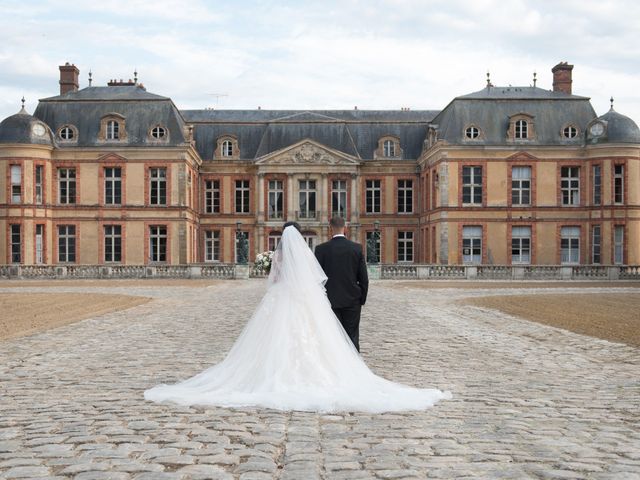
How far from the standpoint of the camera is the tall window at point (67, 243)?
5103 centimetres

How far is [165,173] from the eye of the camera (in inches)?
1998

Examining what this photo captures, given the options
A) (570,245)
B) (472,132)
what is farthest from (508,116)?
(570,245)

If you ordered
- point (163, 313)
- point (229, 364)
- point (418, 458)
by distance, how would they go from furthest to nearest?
point (163, 313) < point (229, 364) < point (418, 458)

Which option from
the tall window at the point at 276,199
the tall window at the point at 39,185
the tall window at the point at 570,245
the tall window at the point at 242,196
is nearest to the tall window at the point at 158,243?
the tall window at the point at 39,185

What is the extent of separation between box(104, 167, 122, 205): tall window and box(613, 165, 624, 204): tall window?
29.0m

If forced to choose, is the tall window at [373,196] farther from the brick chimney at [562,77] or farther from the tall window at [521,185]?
the brick chimney at [562,77]

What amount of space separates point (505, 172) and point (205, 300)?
93.6ft

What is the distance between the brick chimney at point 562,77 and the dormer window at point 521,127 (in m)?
6.98

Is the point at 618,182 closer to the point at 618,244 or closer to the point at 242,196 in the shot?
the point at 618,244

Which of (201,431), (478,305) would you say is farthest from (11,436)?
(478,305)

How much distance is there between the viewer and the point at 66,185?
5081cm

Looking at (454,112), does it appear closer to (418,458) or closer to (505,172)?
(505,172)

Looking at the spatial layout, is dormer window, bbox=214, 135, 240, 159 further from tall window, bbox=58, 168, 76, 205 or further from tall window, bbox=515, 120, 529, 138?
tall window, bbox=515, 120, 529, 138

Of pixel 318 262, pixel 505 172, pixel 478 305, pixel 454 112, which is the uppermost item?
pixel 454 112
